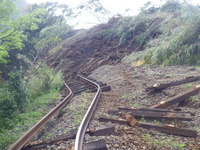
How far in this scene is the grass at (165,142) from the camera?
3.95 metres

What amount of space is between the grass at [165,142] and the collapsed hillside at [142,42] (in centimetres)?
783

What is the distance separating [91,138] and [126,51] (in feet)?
55.4

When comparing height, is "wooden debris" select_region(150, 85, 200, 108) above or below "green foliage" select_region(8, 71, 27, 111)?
below

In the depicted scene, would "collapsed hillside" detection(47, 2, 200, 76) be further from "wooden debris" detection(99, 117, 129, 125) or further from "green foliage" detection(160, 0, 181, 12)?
"wooden debris" detection(99, 117, 129, 125)

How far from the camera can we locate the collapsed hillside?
40.3ft

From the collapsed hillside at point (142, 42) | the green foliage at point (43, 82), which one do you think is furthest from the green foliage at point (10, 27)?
the collapsed hillside at point (142, 42)

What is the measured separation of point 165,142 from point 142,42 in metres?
16.6

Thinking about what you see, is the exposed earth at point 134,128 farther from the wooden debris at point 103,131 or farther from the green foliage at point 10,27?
the green foliage at point 10,27

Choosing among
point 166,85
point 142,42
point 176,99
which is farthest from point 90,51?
point 176,99

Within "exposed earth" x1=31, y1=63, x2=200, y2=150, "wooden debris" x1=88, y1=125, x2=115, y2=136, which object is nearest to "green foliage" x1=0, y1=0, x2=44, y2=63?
"exposed earth" x1=31, y1=63, x2=200, y2=150

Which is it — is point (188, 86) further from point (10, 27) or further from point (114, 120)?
point (10, 27)

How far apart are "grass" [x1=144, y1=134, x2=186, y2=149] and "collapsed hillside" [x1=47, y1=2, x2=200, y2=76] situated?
783 cm

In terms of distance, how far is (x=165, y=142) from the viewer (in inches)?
163

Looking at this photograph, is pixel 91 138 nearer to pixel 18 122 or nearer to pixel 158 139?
pixel 158 139
